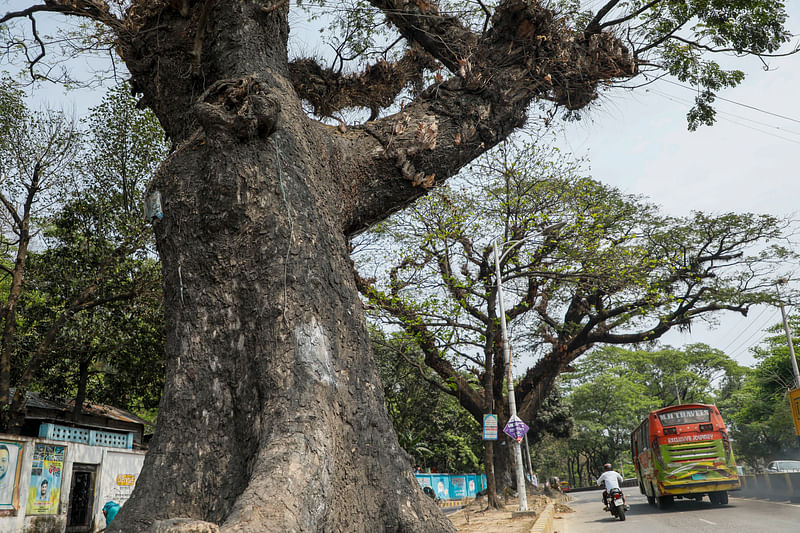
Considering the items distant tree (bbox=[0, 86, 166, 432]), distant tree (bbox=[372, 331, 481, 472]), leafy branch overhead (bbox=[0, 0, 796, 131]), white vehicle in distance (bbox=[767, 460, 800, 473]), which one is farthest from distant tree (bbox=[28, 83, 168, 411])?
white vehicle in distance (bbox=[767, 460, 800, 473])

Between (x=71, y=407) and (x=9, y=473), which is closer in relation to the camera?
(x=9, y=473)

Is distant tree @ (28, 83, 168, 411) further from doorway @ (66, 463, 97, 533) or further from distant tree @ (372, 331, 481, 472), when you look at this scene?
distant tree @ (372, 331, 481, 472)

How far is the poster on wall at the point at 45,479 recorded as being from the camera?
1065 cm

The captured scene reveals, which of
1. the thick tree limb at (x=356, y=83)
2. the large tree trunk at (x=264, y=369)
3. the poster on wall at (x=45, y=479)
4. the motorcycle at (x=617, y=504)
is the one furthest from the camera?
the motorcycle at (x=617, y=504)

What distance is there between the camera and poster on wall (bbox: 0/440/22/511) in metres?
9.89

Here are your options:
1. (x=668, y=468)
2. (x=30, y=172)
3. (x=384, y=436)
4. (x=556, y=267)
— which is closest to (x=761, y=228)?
(x=556, y=267)

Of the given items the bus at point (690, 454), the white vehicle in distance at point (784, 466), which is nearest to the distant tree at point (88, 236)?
the bus at point (690, 454)

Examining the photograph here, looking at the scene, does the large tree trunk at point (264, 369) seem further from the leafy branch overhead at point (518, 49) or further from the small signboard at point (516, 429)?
the small signboard at point (516, 429)

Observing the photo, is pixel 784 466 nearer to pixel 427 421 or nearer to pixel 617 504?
pixel 427 421

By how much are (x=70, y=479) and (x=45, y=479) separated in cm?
74

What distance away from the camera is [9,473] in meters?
10.1

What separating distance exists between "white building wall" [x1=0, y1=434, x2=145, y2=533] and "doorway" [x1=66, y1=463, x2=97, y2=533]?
111mm

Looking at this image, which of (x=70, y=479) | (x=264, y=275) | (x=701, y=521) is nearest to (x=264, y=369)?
(x=264, y=275)

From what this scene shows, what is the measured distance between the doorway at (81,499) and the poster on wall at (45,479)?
913 millimetres
